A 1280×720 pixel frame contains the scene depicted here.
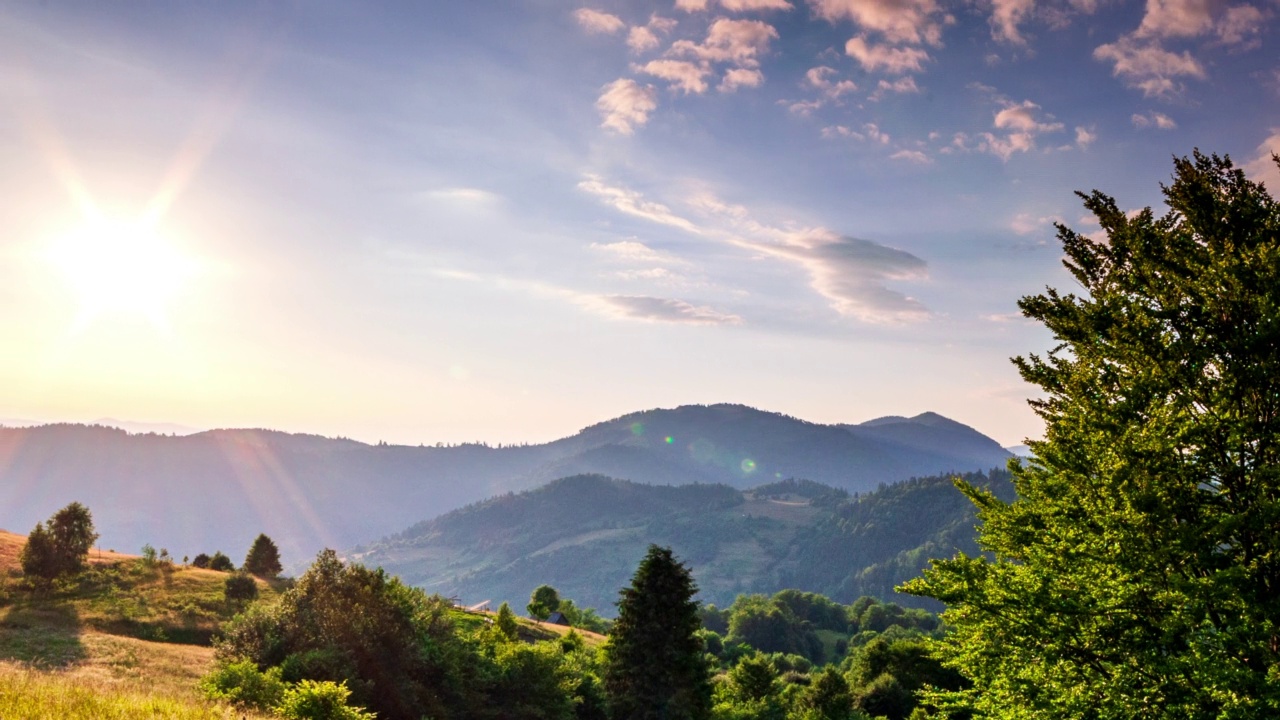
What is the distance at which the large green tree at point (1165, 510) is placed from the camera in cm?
1367

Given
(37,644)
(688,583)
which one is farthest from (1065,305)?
(37,644)

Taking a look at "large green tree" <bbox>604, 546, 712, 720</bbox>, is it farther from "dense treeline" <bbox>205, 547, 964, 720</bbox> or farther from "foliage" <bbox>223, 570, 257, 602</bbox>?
"foliage" <bbox>223, 570, 257, 602</bbox>

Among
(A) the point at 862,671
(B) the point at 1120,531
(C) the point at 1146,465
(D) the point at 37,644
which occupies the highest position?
(C) the point at 1146,465

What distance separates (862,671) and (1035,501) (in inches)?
2549

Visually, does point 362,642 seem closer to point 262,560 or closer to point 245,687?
point 245,687

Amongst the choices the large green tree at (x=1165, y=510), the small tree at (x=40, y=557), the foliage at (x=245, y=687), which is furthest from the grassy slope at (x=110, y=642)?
the large green tree at (x=1165, y=510)

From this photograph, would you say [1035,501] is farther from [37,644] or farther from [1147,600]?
[37,644]

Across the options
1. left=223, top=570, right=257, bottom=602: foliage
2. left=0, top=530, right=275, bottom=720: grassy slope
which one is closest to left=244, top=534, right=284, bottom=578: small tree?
left=0, top=530, right=275, bottom=720: grassy slope

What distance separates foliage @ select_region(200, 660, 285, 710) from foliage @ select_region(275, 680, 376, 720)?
2.03m

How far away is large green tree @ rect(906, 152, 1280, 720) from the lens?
44.9 feet

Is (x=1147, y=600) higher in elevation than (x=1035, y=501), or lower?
lower

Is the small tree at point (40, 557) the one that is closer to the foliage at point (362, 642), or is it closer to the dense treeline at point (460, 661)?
the dense treeline at point (460, 661)

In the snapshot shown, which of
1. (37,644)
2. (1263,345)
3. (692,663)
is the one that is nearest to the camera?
(1263,345)

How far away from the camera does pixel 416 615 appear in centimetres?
4050
